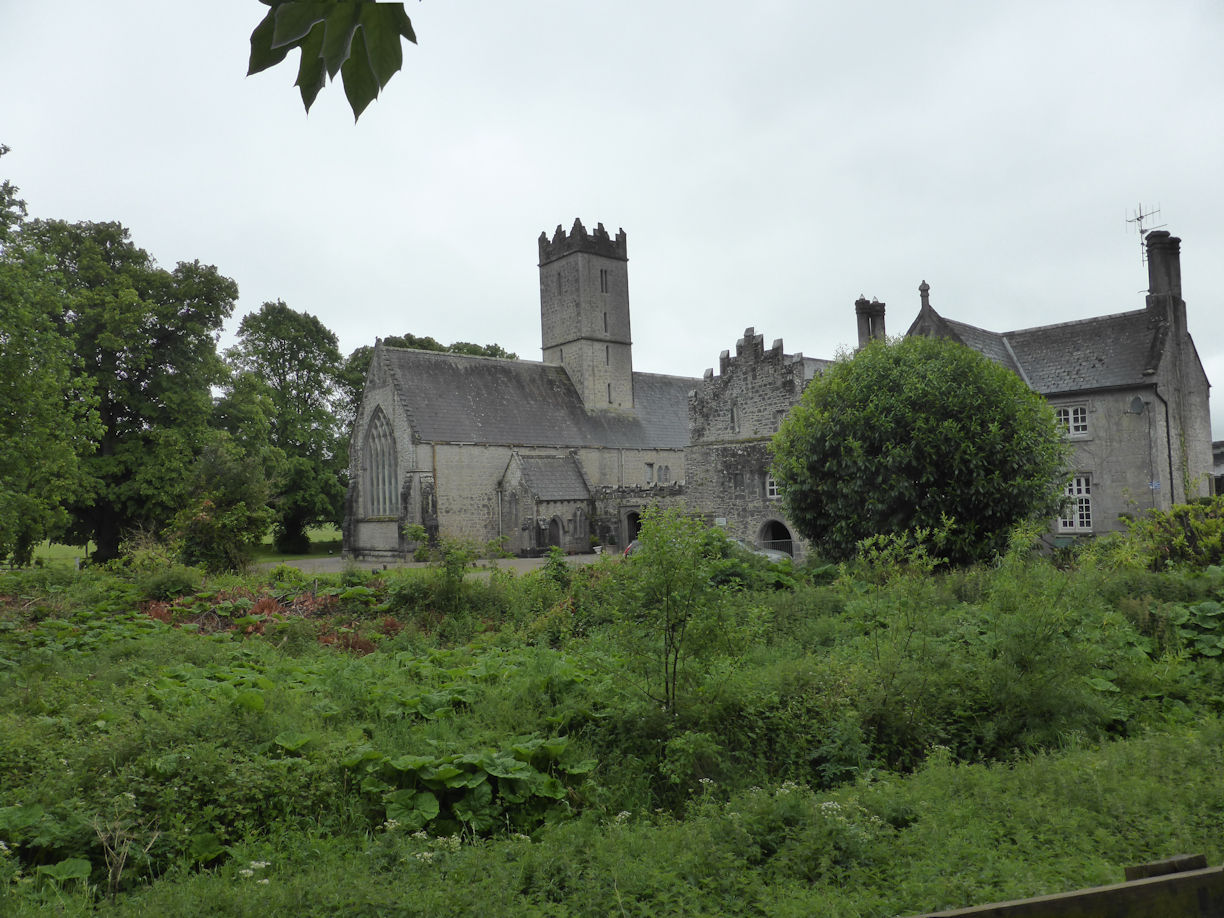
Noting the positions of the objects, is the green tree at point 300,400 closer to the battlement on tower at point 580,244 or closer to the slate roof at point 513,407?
the slate roof at point 513,407

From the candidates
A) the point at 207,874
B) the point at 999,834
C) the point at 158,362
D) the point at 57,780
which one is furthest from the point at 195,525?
the point at 999,834

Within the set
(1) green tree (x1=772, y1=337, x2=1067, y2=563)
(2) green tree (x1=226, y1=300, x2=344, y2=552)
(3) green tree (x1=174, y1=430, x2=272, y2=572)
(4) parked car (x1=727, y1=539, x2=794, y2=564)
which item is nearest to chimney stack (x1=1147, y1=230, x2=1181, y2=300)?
(1) green tree (x1=772, y1=337, x2=1067, y2=563)

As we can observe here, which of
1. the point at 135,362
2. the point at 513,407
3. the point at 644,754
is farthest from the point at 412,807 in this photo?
the point at 513,407

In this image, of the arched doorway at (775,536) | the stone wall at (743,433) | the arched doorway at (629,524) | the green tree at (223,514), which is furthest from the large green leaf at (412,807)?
the arched doorway at (629,524)

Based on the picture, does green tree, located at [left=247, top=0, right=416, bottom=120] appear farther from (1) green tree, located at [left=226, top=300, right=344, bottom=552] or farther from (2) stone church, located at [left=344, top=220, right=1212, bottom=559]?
(1) green tree, located at [left=226, top=300, right=344, bottom=552]

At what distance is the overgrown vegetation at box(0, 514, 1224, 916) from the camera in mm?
4652

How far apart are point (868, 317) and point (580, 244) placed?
21.0 meters

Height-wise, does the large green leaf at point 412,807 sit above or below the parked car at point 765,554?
below

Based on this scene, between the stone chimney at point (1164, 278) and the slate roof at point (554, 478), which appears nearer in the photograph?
the stone chimney at point (1164, 278)

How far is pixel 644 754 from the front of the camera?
7.12 m

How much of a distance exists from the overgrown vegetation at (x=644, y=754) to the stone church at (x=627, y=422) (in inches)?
250

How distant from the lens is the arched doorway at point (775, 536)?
92.2 feet

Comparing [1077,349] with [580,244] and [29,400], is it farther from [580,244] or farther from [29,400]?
[29,400]

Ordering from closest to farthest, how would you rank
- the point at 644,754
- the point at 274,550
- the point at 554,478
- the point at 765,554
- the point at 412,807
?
the point at 412,807 → the point at 644,754 → the point at 765,554 → the point at 554,478 → the point at 274,550
